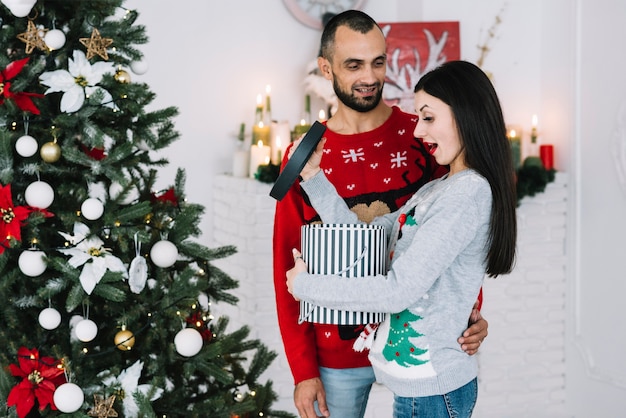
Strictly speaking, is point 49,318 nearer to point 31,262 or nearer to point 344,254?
point 31,262

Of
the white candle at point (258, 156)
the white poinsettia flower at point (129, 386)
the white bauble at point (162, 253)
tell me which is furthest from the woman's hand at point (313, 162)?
the white candle at point (258, 156)

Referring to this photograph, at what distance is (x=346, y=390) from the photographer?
5.97 feet

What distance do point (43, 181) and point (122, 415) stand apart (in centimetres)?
58

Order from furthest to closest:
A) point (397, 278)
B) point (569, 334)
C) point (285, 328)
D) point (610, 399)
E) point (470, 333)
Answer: point (569, 334), point (610, 399), point (285, 328), point (470, 333), point (397, 278)

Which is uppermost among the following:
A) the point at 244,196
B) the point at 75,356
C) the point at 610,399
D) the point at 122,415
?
the point at 244,196

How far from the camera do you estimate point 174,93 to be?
11.9ft

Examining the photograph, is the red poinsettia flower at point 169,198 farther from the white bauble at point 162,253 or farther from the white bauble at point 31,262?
the white bauble at point 31,262

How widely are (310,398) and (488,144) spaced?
0.74m

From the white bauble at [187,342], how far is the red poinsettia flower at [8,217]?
429mm

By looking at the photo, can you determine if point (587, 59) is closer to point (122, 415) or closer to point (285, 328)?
point (285, 328)

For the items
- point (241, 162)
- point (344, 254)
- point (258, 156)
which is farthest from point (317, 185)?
point (241, 162)

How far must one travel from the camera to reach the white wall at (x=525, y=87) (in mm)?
3279

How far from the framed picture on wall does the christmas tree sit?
6.32 feet

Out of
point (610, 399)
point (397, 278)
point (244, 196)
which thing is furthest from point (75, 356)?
point (610, 399)
